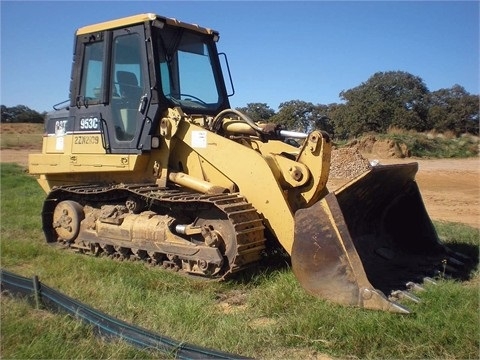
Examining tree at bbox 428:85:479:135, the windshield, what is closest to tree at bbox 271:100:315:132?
the windshield

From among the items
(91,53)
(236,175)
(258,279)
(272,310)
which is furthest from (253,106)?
(272,310)

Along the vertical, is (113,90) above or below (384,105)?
below

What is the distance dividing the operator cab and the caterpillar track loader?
0.02 m

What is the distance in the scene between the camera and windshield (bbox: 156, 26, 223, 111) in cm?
664

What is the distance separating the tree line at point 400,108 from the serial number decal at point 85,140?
76.1ft

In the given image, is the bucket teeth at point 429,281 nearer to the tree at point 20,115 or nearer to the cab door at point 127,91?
the cab door at point 127,91

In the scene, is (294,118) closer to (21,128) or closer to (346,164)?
(346,164)

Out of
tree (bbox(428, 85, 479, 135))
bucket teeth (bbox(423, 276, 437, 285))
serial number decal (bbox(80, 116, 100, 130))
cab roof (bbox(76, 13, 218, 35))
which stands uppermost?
tree (bbox(428, 85, 479, 135))

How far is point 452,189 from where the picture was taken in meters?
Result: 16.4

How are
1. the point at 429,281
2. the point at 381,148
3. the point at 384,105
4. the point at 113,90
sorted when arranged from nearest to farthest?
the point at 429,281 → the point at 113,90 → the point at 381,148 → the point at 384,105

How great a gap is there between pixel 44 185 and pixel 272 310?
194 inches

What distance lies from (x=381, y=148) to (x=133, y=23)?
20.7 meters

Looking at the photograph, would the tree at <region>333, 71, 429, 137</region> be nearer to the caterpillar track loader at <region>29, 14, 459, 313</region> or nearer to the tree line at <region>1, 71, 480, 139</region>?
the tree line at <region>1, 71, 480, 139</region>

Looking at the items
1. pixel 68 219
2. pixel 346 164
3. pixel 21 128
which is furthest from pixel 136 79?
pixel 21 128
